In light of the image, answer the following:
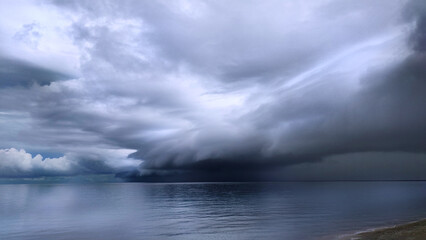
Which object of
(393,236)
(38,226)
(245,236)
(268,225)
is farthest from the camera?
(38,226)

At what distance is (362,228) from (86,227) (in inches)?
2102

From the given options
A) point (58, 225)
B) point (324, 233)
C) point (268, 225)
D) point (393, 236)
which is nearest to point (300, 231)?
point (324, 233)

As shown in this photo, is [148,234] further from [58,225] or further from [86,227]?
[58,225]

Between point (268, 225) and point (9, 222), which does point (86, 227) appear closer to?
point (9, 222)

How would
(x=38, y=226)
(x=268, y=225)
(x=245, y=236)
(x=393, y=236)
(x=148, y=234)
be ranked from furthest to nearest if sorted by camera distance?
(x=38, y=226)
(x=268, y=225)
(x=148, y=234)
(x=245, y=236)
(x=393, y=236)

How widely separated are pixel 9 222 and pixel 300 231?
6597 cm

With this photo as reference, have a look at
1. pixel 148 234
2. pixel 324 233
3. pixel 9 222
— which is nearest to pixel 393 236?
pixel 324 233

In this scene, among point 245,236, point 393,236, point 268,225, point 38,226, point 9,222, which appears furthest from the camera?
point 9,222

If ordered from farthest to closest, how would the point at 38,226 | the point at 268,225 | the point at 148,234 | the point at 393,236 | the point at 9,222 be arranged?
the point at 9,222, the point at 38,226, the point at 268,225, the point at 148,234, the point at 393,236

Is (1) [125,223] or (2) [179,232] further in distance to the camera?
(1) [125,223]

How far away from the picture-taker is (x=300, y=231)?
4966 cm

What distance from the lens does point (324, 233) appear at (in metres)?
47.3

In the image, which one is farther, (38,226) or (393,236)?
(38,226)

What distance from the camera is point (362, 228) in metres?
51.6
